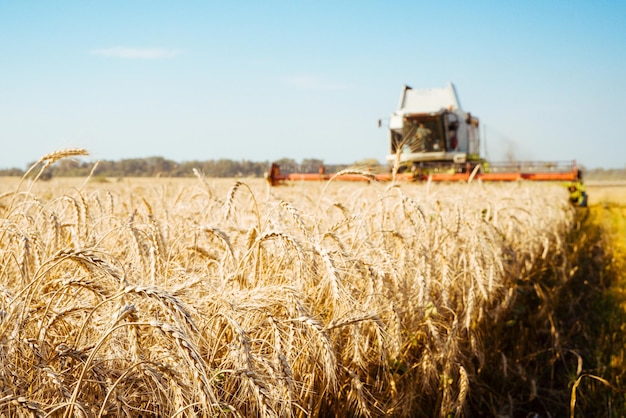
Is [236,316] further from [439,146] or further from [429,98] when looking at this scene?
[429,98]

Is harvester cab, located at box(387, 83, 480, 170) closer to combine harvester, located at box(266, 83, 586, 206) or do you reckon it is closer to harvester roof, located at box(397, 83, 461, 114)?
combine harvester, located at box(266, 83, 586, 206)

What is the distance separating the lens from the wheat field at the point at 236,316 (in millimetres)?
1653

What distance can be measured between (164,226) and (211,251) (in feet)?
1.74

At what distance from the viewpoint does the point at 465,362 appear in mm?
3973

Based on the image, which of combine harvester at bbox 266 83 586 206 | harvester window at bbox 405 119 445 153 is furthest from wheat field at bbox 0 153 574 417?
harvester window at bbox 405 119 445 153

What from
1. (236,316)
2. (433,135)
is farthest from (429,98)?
(236,316)

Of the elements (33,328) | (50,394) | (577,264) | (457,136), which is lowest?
(577,264)

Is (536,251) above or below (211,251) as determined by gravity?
below

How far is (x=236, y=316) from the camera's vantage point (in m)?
2.02

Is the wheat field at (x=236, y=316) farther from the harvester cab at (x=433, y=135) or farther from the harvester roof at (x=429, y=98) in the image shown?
the harvester roof at (x=429, y=98)

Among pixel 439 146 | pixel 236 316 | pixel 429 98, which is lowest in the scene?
pixel 236 316

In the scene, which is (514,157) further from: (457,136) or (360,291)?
(360,291)

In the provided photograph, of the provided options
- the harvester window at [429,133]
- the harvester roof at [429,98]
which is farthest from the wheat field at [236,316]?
the harvester roof at [429,98]

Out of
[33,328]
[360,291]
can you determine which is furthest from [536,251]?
[33,328]
